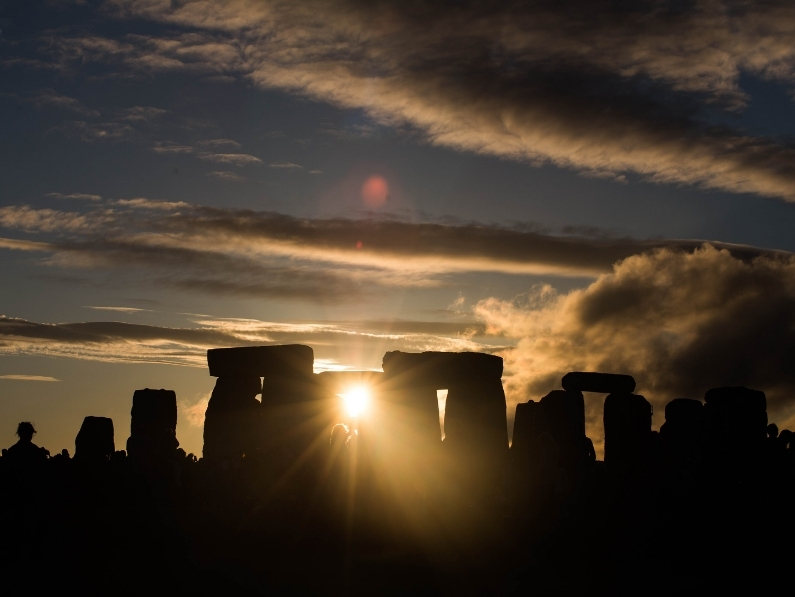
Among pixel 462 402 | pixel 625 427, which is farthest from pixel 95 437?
pixel 625 427

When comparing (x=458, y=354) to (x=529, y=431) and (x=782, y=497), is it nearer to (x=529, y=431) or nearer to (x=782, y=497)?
(x=529, y=431)

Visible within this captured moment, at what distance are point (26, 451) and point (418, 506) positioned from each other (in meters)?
6.48

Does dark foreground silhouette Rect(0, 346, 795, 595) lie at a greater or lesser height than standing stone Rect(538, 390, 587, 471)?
lesser

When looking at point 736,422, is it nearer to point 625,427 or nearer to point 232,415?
point 625,427

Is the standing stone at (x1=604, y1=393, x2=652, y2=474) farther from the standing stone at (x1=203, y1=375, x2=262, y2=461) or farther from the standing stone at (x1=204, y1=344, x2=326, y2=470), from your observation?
the standing stone at (x1=203, y1=375, x2=262, y2=461)

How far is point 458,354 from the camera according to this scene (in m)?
22.2

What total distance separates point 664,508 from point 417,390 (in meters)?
7.40

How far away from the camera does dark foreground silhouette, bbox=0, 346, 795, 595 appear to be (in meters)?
13.5

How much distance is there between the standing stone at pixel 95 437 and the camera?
2272cm

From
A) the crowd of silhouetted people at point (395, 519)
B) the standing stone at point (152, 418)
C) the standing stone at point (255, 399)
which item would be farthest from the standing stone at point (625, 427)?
the standing stone at point (152, 418)

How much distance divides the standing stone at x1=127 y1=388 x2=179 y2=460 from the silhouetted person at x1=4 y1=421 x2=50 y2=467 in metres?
8.17

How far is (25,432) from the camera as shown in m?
14.5

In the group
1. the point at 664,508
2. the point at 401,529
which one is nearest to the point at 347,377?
the point at 401,529

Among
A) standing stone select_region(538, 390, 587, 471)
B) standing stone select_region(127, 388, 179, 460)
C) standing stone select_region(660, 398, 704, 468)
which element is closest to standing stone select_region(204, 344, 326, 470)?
standing stone select_region(127, 388, 179, 460)
